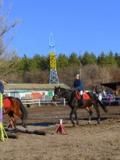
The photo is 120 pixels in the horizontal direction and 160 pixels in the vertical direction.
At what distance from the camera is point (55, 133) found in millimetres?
20094

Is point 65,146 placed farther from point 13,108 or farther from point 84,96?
point 84,96

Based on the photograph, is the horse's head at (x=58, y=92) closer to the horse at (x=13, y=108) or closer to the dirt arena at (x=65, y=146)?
the horse at (x=13, y=108)

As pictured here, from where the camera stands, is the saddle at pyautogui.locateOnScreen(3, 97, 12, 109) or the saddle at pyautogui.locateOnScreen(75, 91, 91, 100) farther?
the saddle at pyautogui.locateOnScreen(75, 91, 91, 100)

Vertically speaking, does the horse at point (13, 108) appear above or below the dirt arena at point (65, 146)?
above

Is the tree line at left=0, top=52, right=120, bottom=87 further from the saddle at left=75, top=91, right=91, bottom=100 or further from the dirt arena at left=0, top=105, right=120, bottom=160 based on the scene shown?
the dirt arena at left=0, top=105, right=120, bottom=160

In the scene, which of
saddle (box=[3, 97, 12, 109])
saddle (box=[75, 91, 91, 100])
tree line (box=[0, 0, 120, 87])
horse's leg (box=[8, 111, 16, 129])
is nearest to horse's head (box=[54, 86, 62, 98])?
saddle (box=[75, 91, 91, 100])

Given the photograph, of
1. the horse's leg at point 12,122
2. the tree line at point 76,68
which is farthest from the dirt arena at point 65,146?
the tree line at point 76,68

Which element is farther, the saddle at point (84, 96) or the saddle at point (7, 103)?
the saddle at point (84, 96)

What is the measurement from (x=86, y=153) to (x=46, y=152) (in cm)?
113

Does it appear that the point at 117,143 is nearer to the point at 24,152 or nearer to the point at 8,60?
the point at 24,152

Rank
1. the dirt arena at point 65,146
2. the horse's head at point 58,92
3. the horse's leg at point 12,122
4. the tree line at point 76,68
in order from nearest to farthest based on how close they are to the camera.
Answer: the dirt arena at point 65,146 → the horse's leg at point 12,122 → the horse's head at point 58,92 → the tree line at point 76,68

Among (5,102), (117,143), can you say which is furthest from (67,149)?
(5,102)

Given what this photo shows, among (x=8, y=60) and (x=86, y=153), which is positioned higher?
(x=8, y=60)

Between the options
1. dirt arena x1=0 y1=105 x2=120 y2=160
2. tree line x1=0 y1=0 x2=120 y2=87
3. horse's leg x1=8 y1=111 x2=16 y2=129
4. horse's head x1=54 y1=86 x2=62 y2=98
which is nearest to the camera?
dirt arena x1=0 y1=105 x2=120 y2=160
